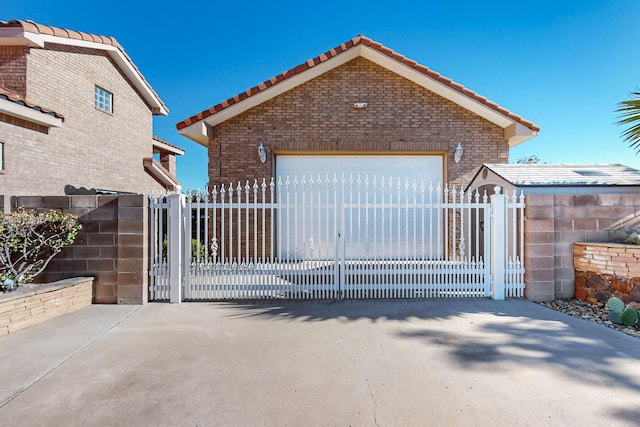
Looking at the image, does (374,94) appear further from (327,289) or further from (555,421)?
(555,421)

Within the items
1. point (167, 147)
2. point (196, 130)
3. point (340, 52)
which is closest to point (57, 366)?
point (196, 130)

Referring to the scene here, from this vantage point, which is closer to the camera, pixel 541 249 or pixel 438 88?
pixel 541 249

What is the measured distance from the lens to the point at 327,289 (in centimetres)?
535

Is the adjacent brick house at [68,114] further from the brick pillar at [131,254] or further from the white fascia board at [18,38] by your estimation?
the brick pillar at [131,254]

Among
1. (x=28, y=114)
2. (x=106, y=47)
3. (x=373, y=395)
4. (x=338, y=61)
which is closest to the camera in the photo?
(x=373, y=395)

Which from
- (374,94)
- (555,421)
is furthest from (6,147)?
(555,421)

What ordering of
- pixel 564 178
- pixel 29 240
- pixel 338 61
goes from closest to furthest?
pixel 29 240, pixel 564 178, pixel 338 61

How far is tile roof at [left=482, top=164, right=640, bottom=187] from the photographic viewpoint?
568 cm

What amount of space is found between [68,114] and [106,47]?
2.51m

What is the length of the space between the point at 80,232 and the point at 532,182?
7.67m

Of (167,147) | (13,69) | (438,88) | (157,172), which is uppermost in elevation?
(13,69)

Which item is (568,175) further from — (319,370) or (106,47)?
(106,47)

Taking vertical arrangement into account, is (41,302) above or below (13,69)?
below

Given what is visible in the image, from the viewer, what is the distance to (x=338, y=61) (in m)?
8.30
